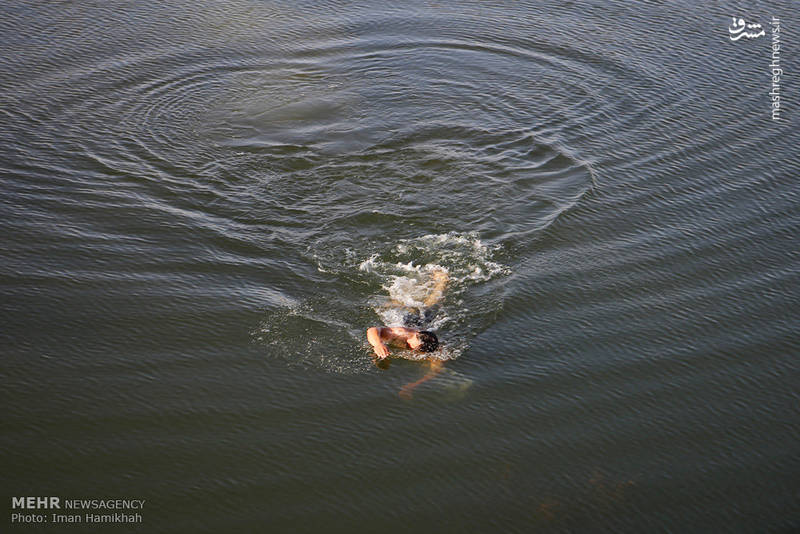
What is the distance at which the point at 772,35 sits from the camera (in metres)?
19.8

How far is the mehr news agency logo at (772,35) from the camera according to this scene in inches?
695

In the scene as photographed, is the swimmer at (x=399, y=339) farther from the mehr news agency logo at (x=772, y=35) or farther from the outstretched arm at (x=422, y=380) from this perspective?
the mehr news agency logo at (x=772, y=35)

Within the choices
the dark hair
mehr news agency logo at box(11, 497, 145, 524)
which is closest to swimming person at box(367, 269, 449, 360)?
the dark hair

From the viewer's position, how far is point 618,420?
10.0 metres

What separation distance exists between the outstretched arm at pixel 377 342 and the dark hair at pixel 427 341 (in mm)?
506

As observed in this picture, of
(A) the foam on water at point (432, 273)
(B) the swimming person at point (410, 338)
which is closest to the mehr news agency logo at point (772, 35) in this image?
(A) the foam on water at point (432, 273)

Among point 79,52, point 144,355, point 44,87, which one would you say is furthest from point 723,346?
point 79,52

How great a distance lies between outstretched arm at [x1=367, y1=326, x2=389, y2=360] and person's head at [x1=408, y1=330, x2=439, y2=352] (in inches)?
15.1

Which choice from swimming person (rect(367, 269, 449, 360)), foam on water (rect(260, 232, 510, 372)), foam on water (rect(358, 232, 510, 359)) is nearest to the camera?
swimming person (rect(367, 269, 449, 360))

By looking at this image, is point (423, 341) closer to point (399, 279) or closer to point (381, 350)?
point (381, 350)

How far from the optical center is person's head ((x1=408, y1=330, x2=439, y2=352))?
34.7 feet

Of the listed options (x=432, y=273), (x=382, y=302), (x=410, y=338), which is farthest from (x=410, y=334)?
(x=432, y=273)

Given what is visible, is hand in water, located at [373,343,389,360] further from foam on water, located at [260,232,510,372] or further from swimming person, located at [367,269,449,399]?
foam on water, located at [260,232,510,372]

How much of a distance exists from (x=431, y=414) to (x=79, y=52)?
14.1 meters
